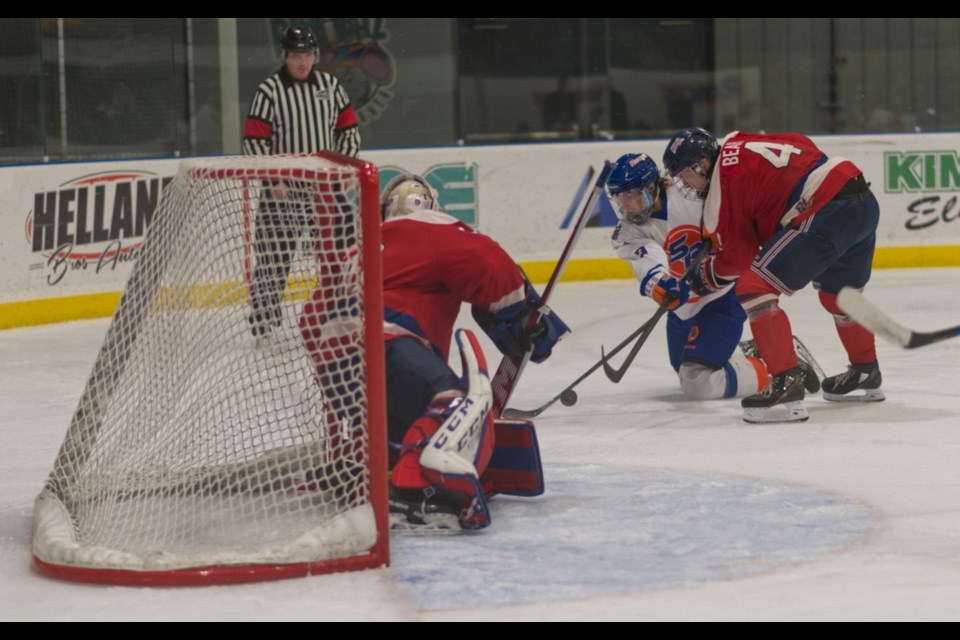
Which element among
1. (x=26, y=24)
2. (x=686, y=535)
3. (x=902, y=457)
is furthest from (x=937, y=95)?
(x=686, y=535)

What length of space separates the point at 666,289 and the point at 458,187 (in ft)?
10.9

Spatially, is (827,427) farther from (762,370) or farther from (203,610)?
(203,610)

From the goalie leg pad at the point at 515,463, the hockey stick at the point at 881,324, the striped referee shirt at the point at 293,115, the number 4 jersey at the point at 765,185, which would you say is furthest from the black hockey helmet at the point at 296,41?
the hockey stick at the point at 881,324

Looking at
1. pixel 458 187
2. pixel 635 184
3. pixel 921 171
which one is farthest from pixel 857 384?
pixel 921 171

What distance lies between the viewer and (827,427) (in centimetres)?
420

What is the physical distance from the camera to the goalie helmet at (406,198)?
335 centimetres

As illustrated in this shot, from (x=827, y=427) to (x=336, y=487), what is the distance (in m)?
1.73

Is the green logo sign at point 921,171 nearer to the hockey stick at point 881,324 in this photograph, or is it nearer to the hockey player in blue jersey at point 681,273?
the hockey player in blue jersey at point 681,273

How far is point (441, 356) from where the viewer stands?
11.0 ft

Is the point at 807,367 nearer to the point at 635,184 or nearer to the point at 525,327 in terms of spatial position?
the point at 635,184

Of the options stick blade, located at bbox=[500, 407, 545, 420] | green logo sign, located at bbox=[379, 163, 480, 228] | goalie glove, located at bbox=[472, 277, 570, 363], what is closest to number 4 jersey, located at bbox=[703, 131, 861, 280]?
stick blade, located at bbox=[500, 407, 545, 420]

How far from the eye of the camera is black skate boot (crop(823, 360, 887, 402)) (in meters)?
4.57

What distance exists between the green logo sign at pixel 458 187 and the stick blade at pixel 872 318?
4652 millimetres

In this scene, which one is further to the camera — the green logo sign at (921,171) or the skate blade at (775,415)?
the green logo sign at (921,171)
